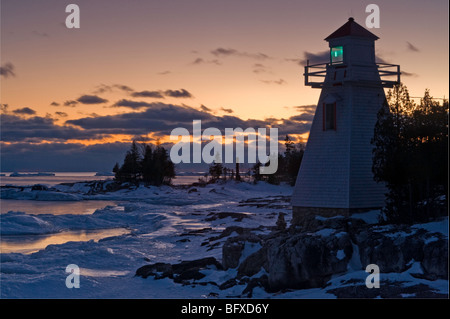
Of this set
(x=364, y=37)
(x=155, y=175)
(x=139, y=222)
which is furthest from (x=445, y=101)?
(x=155, y=175)

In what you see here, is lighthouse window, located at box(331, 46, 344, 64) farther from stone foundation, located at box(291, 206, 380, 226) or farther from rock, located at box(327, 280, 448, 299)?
rock, located at box(327, 280, 448, 299)

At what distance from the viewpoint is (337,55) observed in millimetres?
25266

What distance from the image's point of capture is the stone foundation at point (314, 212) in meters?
23.2

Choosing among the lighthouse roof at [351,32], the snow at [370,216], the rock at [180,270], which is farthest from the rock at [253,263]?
the lighthouse roof at [351,32]

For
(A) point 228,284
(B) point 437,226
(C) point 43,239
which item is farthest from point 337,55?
(C) point 43,239

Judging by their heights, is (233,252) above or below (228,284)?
above

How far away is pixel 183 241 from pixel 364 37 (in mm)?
17618

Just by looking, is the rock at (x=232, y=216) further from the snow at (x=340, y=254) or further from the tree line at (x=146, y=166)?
the tree line at (x=146, y=166)

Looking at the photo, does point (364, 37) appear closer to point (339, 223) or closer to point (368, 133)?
point (368, 133)

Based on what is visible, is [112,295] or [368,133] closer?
[112,295]

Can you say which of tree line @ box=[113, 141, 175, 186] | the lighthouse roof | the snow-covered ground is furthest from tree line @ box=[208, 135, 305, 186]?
the lighthouse roof

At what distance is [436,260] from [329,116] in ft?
33.5

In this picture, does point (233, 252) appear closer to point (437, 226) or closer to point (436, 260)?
point (437, 226)

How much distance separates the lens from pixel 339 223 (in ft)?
70.2
